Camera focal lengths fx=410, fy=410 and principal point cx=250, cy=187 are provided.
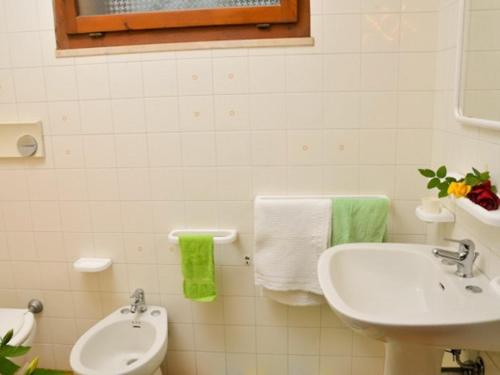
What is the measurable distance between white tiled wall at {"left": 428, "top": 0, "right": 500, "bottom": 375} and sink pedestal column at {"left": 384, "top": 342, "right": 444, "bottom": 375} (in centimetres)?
15

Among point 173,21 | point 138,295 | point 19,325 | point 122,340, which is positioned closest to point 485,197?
point 173,21

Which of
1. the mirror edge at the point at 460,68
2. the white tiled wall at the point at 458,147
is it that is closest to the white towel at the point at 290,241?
the white tiled wall at the point at 458,147

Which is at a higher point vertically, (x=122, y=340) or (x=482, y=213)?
(x=482, y=213)

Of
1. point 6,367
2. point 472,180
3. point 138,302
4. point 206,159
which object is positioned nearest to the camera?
point 6,367

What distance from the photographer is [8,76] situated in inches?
72.4

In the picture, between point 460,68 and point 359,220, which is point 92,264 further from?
point 460,68

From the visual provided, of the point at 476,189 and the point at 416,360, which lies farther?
the point at 416,360

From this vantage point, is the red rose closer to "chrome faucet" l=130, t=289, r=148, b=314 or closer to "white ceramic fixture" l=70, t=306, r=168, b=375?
"white ceramic fixture" l=70, t=306, r=168, b=375

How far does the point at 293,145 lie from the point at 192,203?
519 millimetres

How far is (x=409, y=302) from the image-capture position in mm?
1396

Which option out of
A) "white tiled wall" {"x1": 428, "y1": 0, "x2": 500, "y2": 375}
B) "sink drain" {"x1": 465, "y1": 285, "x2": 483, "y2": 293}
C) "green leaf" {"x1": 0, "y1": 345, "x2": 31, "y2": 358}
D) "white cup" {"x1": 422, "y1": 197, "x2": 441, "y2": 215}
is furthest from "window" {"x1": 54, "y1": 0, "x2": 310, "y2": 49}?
"green leaf" {"x1": 0, "y1": 345, "x2": 31, "y2": 358}

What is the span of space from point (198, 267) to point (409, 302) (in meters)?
0.87

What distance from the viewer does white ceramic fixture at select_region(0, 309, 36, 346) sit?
67.7 inches

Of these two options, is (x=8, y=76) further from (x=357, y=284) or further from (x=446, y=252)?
(x=446, y=252)
